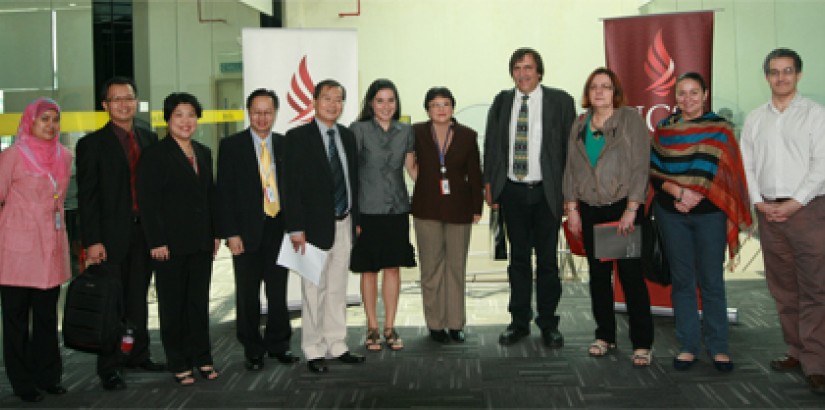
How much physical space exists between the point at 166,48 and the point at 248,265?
2.89 metres

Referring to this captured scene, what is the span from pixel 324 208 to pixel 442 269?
97cm

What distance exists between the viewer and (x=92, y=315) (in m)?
3.26

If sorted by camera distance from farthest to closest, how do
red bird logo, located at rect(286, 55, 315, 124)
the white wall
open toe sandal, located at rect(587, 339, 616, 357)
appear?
1. the white wall
2. red bird logo, located at rect(286, 55, 315, 124)
3. open toe sandal, located at rect(587, 339, 616, 357)

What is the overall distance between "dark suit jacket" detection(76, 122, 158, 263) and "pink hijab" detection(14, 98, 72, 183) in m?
0.12

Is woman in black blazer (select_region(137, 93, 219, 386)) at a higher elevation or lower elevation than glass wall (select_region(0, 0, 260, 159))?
lower

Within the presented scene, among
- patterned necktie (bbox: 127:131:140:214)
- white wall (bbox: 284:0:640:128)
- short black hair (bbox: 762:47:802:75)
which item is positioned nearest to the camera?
short black hair (bbox: 762:47:802:75)

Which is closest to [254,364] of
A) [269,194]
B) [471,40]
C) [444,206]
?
[269,194]

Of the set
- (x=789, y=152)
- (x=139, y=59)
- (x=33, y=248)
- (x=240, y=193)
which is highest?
(x=139, y=59)

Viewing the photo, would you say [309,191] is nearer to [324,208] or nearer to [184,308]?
[324,208]

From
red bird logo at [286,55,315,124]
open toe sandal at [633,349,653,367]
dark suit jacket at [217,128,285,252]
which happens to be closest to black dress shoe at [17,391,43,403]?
dark suit jacket at [217,128,285,252]

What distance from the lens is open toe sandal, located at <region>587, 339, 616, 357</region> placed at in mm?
3820

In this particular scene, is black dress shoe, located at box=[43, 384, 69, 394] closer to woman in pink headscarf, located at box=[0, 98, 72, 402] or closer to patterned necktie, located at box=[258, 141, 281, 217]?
woman in pink headscarf, located at box=[0, 98, 72, 402]

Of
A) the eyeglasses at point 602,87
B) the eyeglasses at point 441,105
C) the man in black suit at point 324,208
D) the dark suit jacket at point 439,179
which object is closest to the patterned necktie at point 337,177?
the man in black suit at point 324,208

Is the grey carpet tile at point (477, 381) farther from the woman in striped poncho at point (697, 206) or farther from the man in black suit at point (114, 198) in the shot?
the man in black suit at point (114, 198)
